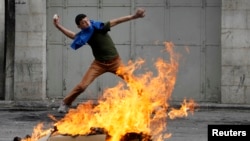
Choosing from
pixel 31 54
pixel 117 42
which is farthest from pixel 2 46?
pixel 117 42

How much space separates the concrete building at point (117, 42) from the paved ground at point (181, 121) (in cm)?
120

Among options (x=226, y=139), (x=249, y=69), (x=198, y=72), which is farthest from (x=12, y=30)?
(x=226, y=139)

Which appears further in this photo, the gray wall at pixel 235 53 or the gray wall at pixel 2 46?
the gray wall at pixel 2 46

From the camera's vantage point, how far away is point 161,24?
15734 millimetres

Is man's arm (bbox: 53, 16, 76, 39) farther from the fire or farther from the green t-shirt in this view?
the fire

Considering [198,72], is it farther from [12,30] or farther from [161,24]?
[12,30]

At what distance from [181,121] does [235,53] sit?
135 inches

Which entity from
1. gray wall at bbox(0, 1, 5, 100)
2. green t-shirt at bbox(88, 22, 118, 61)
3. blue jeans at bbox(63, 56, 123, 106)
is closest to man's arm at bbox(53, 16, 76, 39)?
green t-shirt at bbox(88, 22, 118, 61)

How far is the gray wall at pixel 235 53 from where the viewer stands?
50.1ft

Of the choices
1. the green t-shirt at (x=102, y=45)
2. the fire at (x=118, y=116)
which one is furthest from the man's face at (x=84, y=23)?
the fire at (x=118, y=116)

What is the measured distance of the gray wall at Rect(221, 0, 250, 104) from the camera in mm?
15281

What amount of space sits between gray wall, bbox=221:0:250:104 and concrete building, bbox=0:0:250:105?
0.18 m

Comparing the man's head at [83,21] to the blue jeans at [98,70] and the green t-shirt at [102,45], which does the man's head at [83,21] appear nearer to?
the green t-shirt at [102,45]

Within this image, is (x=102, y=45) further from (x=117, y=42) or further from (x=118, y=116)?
(x=117, y=42)
